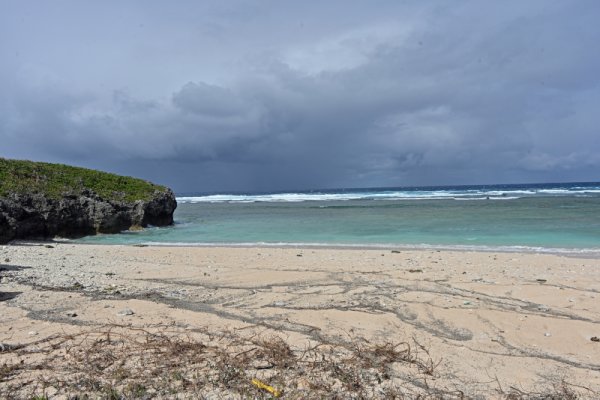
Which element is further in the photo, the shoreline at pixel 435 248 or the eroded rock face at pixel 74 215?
the eroded rock face at pixel 74 215

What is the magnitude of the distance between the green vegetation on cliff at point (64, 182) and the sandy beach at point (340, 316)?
9.42m

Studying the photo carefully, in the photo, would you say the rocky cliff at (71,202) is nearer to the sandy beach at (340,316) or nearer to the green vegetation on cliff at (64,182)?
the green vegetation on cliff at (64,182)

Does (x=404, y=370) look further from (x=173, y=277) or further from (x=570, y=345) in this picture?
(x=173, y=277)

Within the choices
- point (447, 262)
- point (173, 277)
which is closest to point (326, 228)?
point (447, 262)

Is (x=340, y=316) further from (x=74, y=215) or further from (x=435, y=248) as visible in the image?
(x=74, y=215)

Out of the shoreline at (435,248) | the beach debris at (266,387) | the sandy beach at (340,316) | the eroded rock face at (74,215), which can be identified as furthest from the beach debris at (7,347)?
the eroded rock face at (74,215)

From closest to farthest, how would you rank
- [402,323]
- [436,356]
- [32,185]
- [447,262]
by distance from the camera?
[436,356], [402,323], [447,262], [32,185]

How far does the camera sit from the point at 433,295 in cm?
752

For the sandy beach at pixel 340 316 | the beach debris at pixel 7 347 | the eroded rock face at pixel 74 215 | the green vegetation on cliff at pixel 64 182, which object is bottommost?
the sandy beach at pixel 340 316

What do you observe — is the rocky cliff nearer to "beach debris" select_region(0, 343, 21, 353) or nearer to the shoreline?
the shoreline

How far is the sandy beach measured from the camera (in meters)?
3.81

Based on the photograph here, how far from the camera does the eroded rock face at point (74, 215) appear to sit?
1752 centimetres

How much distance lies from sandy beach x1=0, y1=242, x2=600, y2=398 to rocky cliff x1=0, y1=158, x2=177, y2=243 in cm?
778

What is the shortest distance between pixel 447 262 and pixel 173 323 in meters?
8.22
